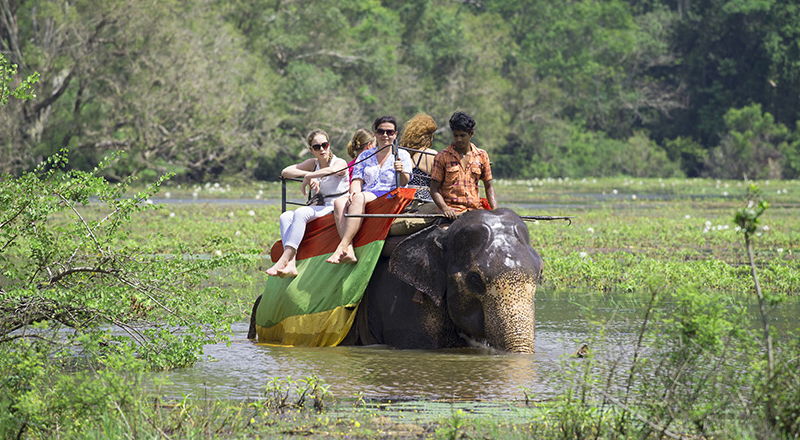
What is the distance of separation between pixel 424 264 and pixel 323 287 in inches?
43.4

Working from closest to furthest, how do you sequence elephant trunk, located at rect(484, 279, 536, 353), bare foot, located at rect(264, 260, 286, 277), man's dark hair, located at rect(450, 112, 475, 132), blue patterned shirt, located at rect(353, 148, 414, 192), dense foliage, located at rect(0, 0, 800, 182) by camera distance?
elephant trunk, located at rect(484, 279, 536, 353) → man's dark hair, located at rect(450, 112, 475, 132) → blue patterned shirt, located at rect(353, 148, 414, 192) → bare foot, located at rect(264, 260, 286, 277) → dense foliage, located at rect(0, 0, 800, 182)

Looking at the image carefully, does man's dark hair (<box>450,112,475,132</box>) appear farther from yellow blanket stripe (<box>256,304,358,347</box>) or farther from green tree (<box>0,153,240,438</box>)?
green tree (<box>0,153,240,438</box>)

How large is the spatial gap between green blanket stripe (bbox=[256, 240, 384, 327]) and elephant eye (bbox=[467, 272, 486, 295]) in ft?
3.06

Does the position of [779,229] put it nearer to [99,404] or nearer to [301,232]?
[301,232]

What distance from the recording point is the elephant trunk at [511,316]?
26.1 ft

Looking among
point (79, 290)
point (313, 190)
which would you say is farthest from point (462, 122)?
point (79, 290)

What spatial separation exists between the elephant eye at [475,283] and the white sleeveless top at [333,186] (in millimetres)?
1770

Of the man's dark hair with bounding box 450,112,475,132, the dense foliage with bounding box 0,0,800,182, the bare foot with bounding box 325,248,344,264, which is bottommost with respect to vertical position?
the bare foot with bounding box 325,248,344,264

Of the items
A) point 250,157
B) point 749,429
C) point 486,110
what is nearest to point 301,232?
point 749,429

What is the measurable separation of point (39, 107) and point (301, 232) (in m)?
28.8

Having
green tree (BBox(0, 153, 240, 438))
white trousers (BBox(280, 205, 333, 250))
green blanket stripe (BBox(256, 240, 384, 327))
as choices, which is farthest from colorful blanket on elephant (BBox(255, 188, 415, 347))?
green tree (BBox(0, 153, 240, 438))

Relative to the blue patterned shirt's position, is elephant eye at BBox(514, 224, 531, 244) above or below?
below

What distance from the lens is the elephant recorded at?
7.98 m

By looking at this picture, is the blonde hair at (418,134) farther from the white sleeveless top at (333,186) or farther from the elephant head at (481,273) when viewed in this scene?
the elephant head at (481,273)
